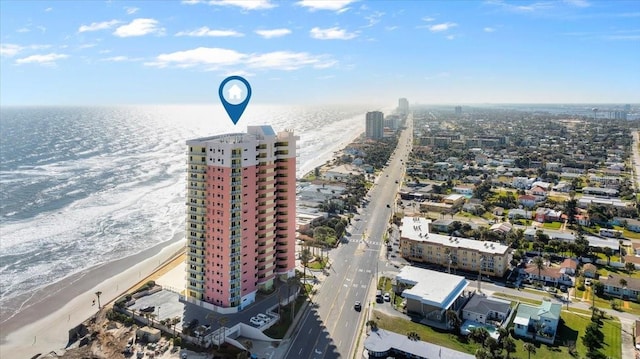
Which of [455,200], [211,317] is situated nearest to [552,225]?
[455,200]

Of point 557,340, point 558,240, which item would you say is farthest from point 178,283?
point 558,240

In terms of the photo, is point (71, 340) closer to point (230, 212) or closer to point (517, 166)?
point (230, 212)

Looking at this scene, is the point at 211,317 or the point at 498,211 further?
the point at 498,211

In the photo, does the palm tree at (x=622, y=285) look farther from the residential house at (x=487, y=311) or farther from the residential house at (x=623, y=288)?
the residential house at (x=487, y=311)

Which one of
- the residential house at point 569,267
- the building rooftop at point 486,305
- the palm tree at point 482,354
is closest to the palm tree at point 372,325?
the palm tree at point 482,354

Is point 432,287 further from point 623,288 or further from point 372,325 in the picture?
point 623,288

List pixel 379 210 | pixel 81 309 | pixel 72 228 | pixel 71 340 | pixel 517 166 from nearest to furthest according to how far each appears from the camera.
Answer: pixel 71 340, pixel 81 309, pixel 72 228, pixel 379 210, pixel 517 166
